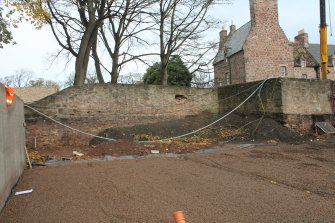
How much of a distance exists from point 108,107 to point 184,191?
9788 millimetres

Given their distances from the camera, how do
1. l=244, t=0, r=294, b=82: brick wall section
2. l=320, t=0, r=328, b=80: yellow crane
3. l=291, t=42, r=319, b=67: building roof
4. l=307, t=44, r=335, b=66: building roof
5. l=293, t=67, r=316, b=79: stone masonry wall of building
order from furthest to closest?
l=307, t=44, r=335, b=66: building roof < l=291, t=42, r=319, b=67: building roof < l=293, t=67, r=316, b=79: stone masonry wall of building < l=244, t=0, r=294, b=82: brick wall section < l=320, t=0, r=328, b=80: yellow crane

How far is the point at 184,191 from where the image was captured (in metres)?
5.63

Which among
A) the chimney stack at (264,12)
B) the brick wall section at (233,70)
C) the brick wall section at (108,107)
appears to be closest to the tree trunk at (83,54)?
the brick wall section at (108,107)

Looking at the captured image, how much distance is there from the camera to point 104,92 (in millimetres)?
14742

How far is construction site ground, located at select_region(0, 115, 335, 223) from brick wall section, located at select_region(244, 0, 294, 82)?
19.4m

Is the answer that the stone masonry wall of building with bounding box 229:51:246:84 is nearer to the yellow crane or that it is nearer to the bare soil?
the yellow crane

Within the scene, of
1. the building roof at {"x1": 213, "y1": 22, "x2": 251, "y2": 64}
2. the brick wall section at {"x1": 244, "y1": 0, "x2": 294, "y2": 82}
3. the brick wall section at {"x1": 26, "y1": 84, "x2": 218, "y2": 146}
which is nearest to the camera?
the brick wall section at {"x1": 26, "y1": 84, "x2": 218, "y2": 146}

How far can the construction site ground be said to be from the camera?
4.45m

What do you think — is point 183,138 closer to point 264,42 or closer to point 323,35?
point 323,35

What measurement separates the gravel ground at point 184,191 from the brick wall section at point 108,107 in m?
5.01

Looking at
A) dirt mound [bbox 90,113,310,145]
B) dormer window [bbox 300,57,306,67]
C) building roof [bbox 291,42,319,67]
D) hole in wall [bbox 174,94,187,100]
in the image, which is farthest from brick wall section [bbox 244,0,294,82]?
dirt mound [bbox 90,113,310,145]

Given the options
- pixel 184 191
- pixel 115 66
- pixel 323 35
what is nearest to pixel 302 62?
pixel 323 35

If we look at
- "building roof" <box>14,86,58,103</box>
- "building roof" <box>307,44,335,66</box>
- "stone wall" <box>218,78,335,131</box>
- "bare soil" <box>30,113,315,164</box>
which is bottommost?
"bare soil" <box>30,113,315,164</box>

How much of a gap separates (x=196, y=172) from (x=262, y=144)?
5.46 meters
